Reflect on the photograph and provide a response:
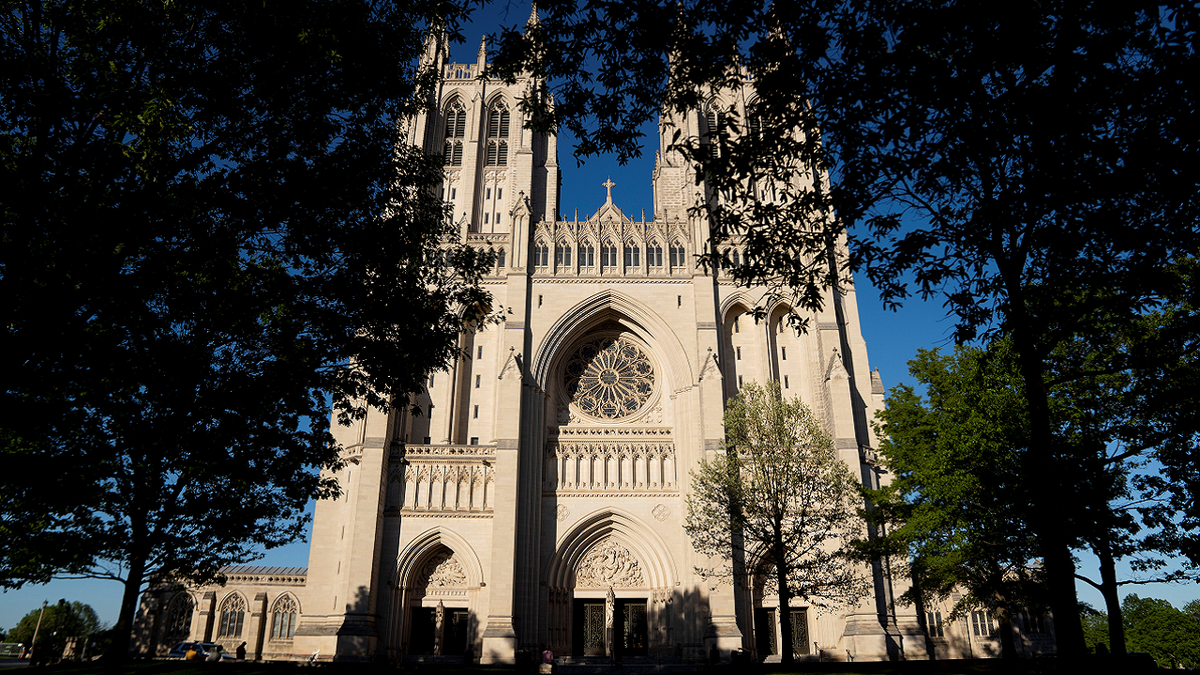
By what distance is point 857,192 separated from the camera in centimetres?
1123

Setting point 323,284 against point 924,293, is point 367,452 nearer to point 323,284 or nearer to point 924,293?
point 323,284

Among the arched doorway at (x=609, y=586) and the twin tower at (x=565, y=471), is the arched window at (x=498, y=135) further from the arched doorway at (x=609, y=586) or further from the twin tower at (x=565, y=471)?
the arched doorway at (x=609, y=586)

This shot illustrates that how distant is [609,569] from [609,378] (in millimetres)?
8705

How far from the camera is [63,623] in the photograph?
6588 cm

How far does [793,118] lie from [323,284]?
8533mm

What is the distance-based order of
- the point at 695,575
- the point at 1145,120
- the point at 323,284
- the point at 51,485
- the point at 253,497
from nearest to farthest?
1. the point at 1145,120
2. the point at 51,485
3. the point at 323,284
4. the point at 253,497
5. the point at 695,575

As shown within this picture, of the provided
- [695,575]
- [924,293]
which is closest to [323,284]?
[924,293]

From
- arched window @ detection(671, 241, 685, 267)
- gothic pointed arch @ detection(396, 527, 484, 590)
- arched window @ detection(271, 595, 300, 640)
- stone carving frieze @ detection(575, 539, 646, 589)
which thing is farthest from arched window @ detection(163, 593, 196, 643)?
arched window @ detection(671, 241, 685, 267)

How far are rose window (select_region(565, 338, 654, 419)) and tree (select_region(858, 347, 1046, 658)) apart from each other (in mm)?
13540

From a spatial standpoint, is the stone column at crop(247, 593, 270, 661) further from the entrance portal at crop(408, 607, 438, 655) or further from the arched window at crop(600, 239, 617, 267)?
the arched window at crop(600, 239, 617, 267)

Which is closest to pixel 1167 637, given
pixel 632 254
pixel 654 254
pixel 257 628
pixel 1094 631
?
pixel 1094 631

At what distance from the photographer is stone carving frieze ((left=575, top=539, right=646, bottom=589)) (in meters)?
31.0

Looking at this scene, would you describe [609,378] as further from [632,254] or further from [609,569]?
[609,569]

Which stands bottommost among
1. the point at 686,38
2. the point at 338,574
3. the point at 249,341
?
the point at 338,574
